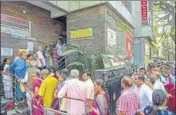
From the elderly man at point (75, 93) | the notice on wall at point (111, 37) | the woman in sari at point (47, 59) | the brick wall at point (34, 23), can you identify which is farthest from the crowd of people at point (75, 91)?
the notice on wall at point (111, 37)

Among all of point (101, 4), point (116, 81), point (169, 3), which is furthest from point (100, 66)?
point (169, 3)

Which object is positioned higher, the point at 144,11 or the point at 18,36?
the point at 144,11

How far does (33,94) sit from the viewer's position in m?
6.57

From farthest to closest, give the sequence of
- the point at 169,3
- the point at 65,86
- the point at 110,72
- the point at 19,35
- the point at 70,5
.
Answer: the point at 169,3 → the point at 70,5 → the point at 19,35 → the point at 110,72 → the point at 65,86

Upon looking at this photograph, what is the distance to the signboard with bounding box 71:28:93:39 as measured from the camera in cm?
1170

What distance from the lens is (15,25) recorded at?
1075 centimetres

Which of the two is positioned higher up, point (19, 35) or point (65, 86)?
point (19, 35)

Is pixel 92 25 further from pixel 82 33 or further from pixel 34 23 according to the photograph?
pixel 34 23

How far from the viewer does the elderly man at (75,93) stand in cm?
594

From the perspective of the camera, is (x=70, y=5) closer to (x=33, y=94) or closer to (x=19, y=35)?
(x=19, y=35)

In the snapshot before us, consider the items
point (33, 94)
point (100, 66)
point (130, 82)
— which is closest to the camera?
point (130, 82)

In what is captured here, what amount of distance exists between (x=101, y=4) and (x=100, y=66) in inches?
129

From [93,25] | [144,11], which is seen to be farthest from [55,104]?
[144,11]

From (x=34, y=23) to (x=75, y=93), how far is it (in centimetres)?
681
